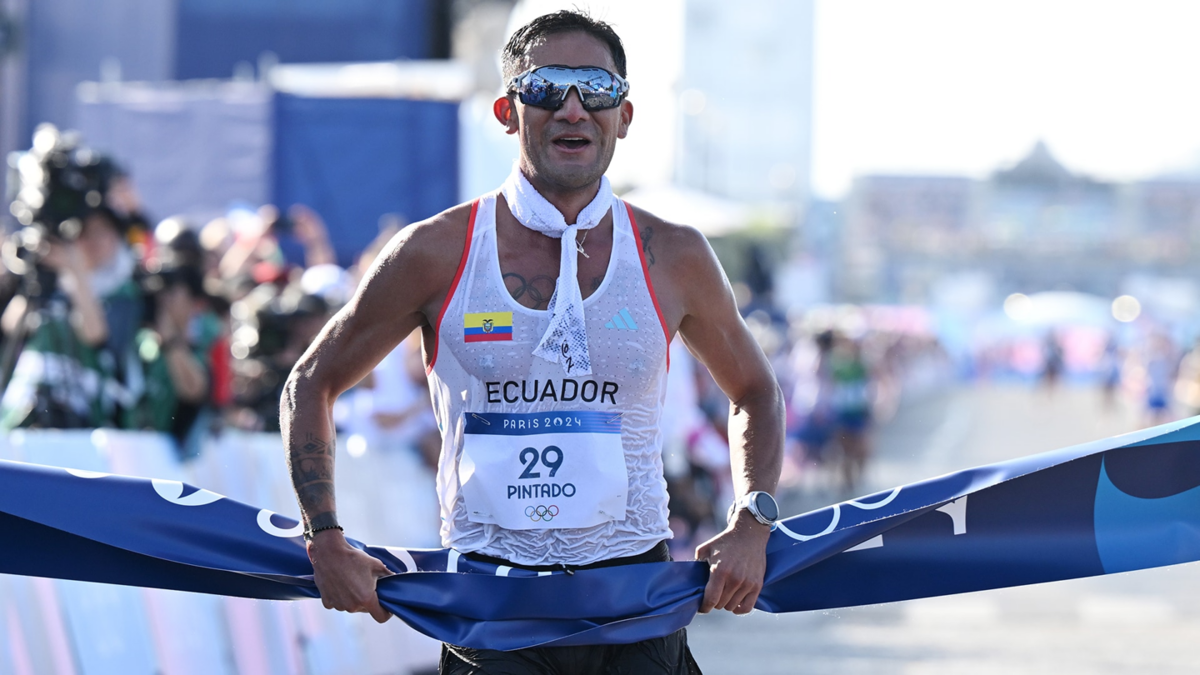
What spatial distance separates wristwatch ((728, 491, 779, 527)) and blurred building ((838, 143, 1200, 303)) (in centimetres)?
12442

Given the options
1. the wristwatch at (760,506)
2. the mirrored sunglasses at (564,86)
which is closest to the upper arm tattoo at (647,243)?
the mirrored sunglasses at (564,86)

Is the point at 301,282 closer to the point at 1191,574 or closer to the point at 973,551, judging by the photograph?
the point at 973,551

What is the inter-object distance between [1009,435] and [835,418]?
1017 centimetres

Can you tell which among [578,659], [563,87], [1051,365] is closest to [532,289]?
[563,87]

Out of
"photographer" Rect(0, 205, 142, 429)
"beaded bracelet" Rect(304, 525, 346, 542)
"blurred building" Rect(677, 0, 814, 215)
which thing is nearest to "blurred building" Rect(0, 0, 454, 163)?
"photographer" Rect(0, 205, 142, 429)

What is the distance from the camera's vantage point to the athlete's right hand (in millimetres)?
3221

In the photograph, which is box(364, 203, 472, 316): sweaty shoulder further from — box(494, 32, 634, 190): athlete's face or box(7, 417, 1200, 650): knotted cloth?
box(7, 417, 1200, 650): knotted cloth

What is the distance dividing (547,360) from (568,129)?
48 centimetres

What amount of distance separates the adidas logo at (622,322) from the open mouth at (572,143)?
351 mm

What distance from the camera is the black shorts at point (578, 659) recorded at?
3.28 metres

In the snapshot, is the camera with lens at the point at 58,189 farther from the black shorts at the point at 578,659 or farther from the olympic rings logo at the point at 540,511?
the olympic rings logo at the point at 540,511

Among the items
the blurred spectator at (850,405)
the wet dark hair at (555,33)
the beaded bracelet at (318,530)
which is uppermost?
the wet dark hair at (555,33)

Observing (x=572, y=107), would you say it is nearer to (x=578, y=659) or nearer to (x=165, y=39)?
(x=578, y=659)

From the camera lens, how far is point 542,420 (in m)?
3.26
